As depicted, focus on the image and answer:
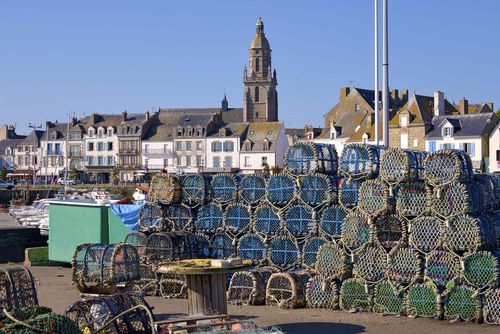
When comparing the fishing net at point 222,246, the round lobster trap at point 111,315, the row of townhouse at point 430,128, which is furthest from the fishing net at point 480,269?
the row of townhouse at point 430,128

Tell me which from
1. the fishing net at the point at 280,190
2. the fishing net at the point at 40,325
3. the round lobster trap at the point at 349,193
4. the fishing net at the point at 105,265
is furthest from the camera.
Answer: the fishing net at the point at 280,190

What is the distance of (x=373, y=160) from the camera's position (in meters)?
15.4

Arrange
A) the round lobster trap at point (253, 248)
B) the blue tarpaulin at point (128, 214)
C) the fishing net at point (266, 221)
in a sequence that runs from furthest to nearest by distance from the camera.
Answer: the blue tarpaulin at point (128, 214) → the round lobster trap at point (253, 248) → the fishing net at point (266, 221)

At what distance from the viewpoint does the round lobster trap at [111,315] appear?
34.6 feet

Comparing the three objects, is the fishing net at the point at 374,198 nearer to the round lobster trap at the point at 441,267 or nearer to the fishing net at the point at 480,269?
the round lobster trap at the point at 441,267

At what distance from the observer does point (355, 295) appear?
14305 mm

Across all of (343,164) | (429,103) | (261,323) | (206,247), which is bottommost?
(261,323)

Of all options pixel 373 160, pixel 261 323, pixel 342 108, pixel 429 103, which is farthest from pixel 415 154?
pixel 342 108

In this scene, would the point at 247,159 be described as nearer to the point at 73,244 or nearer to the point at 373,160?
the point at 73,244

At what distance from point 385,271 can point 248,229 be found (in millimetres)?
3481

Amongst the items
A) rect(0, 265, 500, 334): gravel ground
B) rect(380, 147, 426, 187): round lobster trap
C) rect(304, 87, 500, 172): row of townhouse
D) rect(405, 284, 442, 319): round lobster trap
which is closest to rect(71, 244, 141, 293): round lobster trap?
rect(0, 265, 500, 334): gravel ground

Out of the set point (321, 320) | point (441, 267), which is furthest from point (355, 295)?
point (441, 267)

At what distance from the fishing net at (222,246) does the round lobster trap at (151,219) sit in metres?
1.27

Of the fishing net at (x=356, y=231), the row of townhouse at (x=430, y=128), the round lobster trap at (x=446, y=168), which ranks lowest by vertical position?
the fishing net at (x=356, y=231)
